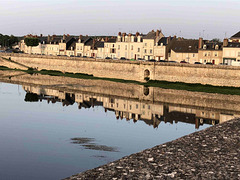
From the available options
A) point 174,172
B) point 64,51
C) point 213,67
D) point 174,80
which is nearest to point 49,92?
point 174,80

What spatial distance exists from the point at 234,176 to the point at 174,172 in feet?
6.87

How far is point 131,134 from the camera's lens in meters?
28.6

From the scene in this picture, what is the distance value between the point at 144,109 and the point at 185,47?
34.0 m

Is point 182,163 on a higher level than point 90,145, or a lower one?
higher

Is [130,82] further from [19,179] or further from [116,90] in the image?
[19,179]

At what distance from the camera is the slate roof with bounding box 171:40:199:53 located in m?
70.2

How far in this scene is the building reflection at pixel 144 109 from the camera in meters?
35.0

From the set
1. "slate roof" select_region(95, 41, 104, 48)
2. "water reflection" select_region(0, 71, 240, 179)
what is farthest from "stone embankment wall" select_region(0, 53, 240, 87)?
"slate roof" select_region(95, 41, 104, 48)

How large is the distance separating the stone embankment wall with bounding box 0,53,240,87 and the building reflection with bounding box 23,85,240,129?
12.0 meters

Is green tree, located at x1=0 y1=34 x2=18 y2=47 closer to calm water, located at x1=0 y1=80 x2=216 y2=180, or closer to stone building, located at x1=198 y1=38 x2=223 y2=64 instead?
stone building, located at x1=198 y1=38 x2=223 y2=64

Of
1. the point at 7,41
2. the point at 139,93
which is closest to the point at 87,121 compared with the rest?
the point at 139,93

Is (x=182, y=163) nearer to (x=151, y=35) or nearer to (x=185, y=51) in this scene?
(x=185, y=51)

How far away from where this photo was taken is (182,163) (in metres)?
15.7

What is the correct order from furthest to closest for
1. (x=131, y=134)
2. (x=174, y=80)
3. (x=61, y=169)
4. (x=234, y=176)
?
(x=174, y=80) < (x=131, y=134) < (x=61, y=169) < (x=234, y=176)
